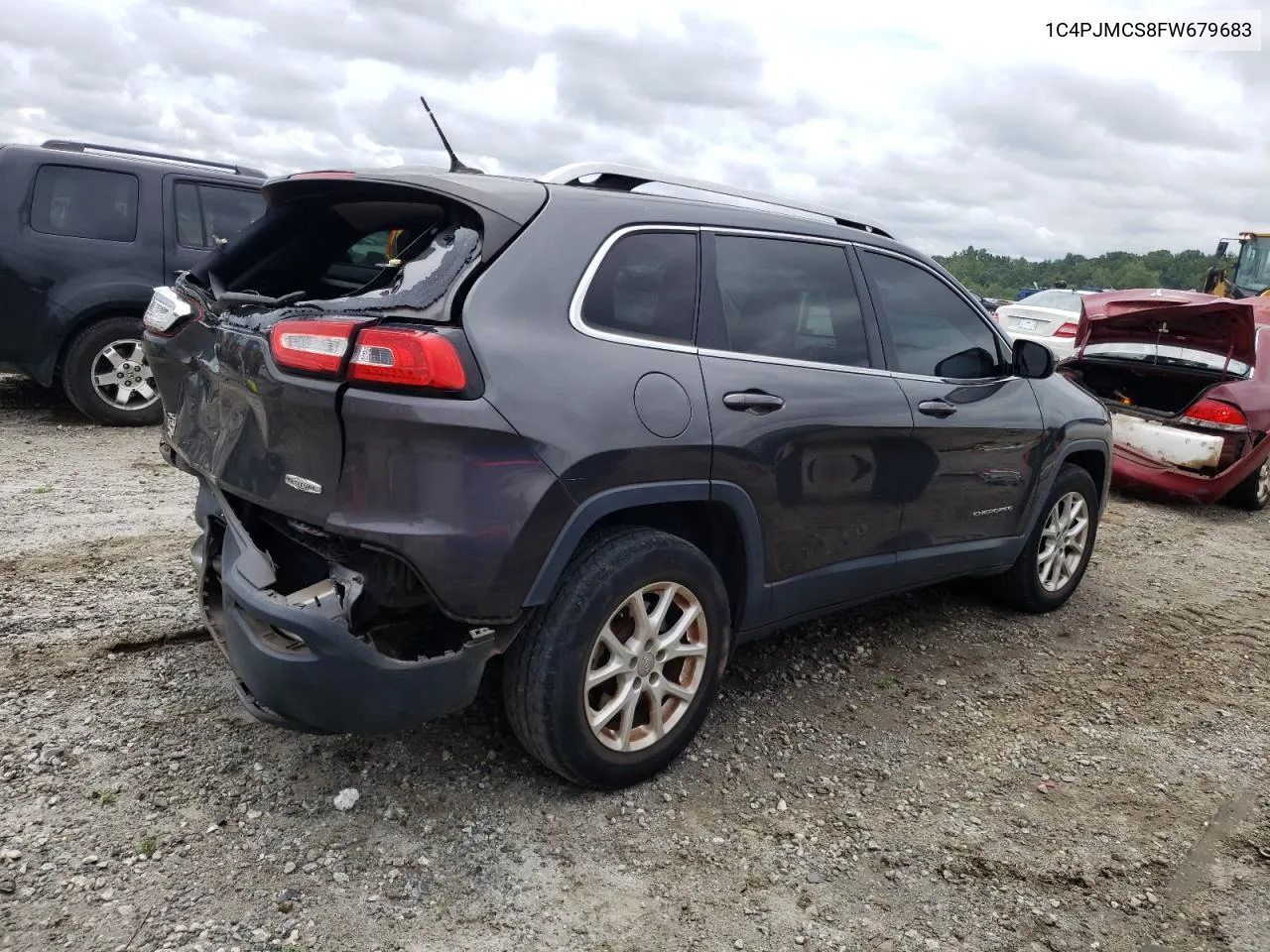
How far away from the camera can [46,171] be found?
693 centimetres

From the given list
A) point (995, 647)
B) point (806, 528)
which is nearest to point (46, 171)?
point (806, 528)

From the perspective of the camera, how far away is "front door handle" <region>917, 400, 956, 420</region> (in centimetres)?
379

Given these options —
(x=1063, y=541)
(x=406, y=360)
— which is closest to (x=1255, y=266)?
(x=1063, y=541)

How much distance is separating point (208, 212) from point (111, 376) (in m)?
1.48

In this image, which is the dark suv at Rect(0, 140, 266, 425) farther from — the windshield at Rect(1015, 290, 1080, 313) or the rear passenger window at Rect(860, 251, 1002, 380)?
the windshield at Rect(1015, 290, 1080, 313)

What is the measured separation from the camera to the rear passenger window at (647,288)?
9.26 feet

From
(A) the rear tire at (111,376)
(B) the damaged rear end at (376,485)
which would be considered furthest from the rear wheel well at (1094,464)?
(A) the rear tire at (111,376)

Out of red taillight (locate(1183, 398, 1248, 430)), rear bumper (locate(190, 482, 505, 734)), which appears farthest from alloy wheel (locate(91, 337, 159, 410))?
red taillight (locate(1183, 398, 1248, 430))

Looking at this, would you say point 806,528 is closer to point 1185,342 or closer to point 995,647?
point 995,647

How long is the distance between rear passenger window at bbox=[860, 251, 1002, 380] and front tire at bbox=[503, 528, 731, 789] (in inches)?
54.5

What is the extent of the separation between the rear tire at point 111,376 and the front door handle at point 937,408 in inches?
214

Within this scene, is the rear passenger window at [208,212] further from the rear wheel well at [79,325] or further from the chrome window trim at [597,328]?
the chrome window trim at [597,328]

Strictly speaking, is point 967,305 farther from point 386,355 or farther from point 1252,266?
point 1252,266

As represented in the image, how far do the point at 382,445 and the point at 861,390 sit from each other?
1.81 m
